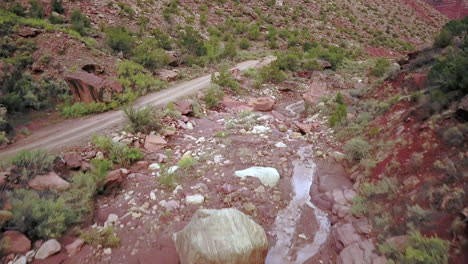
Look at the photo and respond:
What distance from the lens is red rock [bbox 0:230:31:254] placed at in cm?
378

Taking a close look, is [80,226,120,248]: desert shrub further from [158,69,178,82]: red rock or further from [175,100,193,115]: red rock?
[158,69,178,82]: red rock

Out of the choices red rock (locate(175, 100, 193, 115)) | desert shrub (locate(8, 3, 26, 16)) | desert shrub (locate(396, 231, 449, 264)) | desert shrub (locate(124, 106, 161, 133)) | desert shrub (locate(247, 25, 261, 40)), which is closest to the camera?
desert shrub (locate(396, 231, 449, 264))

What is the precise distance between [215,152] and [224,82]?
6632mm

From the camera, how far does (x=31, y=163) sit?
17.4 feet

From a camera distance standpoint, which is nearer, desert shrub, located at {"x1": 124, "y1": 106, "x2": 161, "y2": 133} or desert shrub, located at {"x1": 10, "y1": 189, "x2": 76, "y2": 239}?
desert shrub, located at {"x1": 10, "y1": 189, "x2": 76, "y2": 239}

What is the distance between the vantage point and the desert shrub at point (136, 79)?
11568 mm

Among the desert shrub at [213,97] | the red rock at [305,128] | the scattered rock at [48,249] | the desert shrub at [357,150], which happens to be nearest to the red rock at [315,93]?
the red rock at [305,128]

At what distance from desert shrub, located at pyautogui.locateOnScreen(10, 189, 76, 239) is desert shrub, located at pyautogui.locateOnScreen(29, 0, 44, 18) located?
45.1 feet

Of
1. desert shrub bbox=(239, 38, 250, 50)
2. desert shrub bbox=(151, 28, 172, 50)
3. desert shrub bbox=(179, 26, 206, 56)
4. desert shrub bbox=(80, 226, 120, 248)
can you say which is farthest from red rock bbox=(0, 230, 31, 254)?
desert shrub bbox=(239, 38, 250, 50)

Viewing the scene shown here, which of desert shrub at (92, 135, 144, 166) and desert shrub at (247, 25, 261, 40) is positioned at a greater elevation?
desert shrub at (92, 135, 144, 166)

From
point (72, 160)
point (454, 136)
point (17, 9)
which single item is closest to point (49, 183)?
point (72, 160)

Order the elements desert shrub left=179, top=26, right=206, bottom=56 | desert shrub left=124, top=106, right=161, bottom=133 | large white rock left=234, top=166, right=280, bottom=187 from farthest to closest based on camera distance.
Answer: desert shrub left=179, top=26, right=206, bottom=56 → desert shrub left=124, top=106, right=161, bottom=133 → large white rock left=234, top=166, right=280, bottom=187

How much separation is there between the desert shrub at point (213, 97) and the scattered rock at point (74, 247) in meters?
7.25

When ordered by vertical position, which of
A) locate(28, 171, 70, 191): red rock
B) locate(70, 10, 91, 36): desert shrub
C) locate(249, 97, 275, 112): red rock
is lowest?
locate(249, 97, 275, 112): red rock
